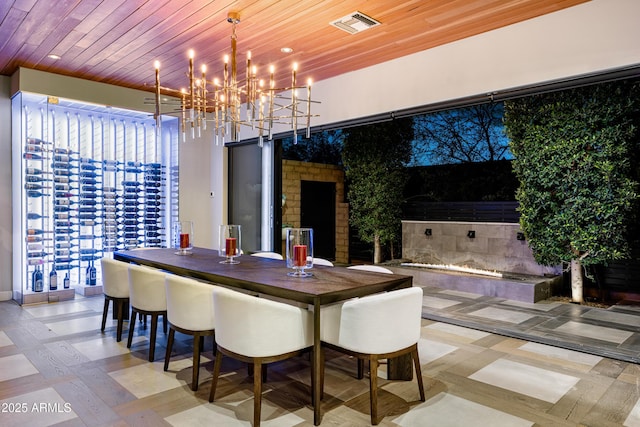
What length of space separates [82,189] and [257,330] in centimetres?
444

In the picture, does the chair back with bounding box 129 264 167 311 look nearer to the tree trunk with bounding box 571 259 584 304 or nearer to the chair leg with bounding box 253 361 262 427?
the chair leg with bounding box 253 361 262 427

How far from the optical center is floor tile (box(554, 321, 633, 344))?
3773 mm

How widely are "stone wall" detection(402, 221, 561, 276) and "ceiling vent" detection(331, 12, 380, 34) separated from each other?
13.1ft

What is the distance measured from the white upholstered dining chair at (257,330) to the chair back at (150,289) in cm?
98

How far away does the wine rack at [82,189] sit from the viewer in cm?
517

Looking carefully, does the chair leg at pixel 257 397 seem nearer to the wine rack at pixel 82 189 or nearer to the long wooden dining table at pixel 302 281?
the long wooden dining table at pixel 302 281

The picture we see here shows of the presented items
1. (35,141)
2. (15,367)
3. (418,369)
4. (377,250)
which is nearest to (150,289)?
(15,367)

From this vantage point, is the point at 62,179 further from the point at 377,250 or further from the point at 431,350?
the point at 377,250

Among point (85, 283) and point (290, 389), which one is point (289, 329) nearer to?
point (290, 389)

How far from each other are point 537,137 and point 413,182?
3077 mm

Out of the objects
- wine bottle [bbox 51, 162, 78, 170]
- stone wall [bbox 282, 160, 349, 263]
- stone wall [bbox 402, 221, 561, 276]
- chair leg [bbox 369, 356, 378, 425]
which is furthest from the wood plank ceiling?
stone wall [bbox 282, 160, 349, 263]

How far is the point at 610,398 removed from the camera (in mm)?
2633

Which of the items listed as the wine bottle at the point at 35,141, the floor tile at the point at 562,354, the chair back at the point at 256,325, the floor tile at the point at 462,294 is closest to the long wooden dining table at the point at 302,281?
the chair back at the point at 256,325

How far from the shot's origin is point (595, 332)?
395cm
